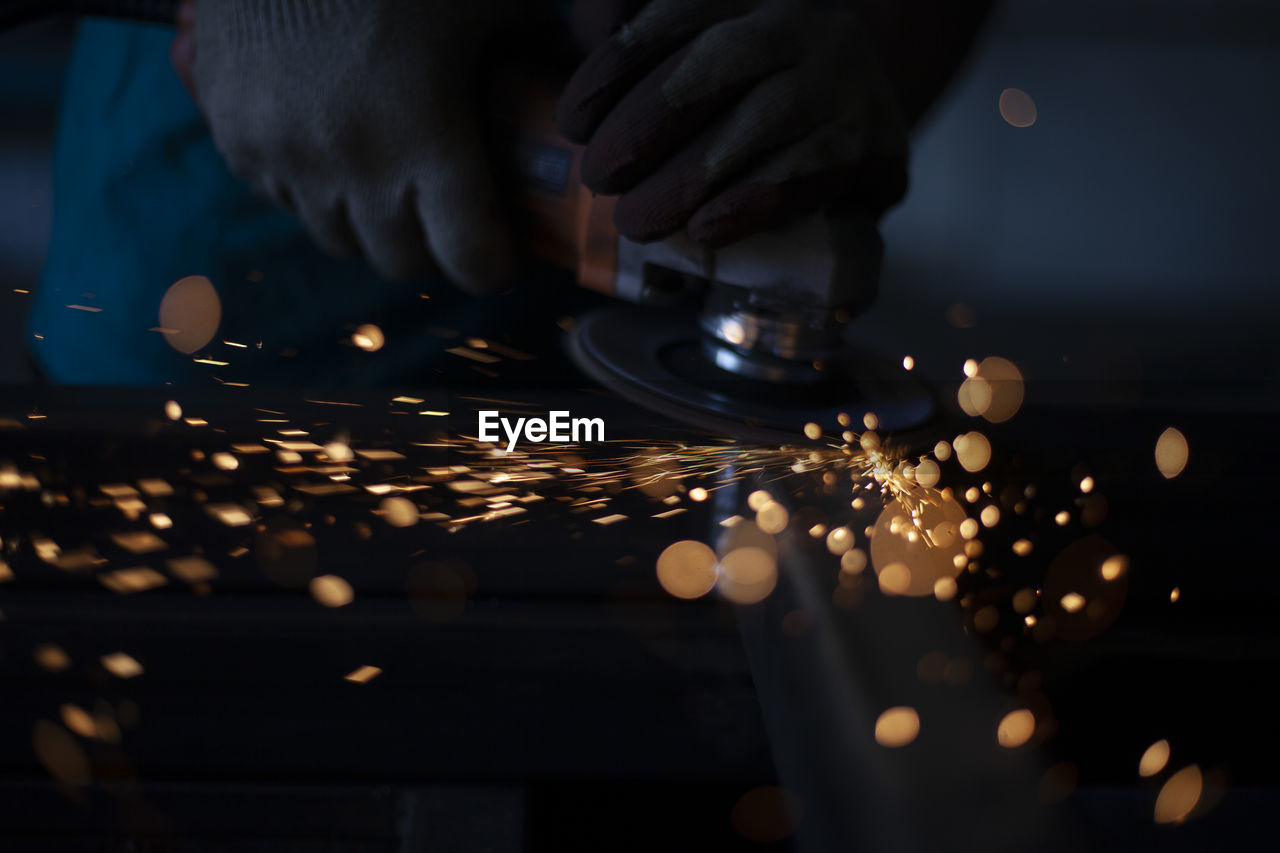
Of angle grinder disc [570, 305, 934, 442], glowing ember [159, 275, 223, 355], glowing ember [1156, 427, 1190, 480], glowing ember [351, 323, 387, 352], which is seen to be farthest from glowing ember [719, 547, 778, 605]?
glowing ember [159, 275, 223, 355]

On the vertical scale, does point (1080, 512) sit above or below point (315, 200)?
below

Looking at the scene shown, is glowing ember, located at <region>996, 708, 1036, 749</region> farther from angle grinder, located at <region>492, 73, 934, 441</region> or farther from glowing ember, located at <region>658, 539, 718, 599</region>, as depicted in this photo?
angle grinder, located at <region>492, 73, 934, 441</region>

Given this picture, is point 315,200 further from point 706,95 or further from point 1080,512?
point 1080,512

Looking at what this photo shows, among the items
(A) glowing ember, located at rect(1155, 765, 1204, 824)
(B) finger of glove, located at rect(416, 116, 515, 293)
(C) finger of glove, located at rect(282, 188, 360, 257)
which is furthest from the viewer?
(C) finger of glove, located at rect(282, 188, 360, 257)

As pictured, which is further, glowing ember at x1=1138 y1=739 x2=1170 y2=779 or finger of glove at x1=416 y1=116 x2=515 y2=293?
finger of glove at x1=416 y1=116 x2=515 y2=293

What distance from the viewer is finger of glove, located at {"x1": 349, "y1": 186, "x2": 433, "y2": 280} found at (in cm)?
96

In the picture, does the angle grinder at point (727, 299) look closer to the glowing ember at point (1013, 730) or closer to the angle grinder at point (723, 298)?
the angle grinder at point (723, 298)

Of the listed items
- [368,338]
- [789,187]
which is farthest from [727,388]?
[368,338]

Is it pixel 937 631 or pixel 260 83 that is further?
pixel 260 83

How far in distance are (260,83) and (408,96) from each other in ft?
0.68

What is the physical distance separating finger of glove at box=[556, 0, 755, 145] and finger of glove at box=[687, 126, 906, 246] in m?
0.14

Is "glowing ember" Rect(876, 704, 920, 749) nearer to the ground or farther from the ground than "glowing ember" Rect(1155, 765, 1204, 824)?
farther from the ground

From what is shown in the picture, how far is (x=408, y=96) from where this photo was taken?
34.0 inches

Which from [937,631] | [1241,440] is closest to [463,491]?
[937,631]
